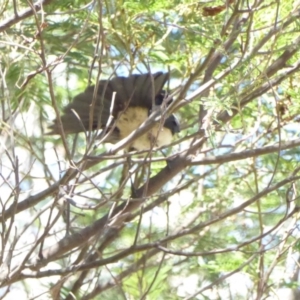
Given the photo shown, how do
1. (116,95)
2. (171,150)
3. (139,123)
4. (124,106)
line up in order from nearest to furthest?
(124,106), (116,95), (139,123), (171,150)

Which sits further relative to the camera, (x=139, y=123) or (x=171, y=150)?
(x=171, y=150)

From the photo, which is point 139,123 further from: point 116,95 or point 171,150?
point 116,95

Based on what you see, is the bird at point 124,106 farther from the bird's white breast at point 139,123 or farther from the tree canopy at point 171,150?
the tree canopy at point 171,150

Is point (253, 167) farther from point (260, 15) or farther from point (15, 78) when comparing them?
point (15, 78)

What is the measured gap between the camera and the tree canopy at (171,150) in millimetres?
2590

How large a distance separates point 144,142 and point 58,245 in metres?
1.22

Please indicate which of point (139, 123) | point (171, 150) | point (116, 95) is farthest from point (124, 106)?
point (171, 150)

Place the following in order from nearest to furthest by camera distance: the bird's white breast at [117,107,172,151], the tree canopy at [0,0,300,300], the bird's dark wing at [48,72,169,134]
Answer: the tree canopy at [0,0,300,300] < the bird's dark wing at [48,72,169,134] < the bird's white breast at [117,107,172,151]

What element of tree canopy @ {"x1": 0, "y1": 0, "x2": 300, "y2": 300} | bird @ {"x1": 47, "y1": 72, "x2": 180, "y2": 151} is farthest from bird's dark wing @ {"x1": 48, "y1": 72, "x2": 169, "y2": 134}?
tree canopy @ {"x1": 0, "y1": 0, "x2": 300, "y2": 300}

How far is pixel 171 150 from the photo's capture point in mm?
4340

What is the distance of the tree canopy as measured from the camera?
8.50ft

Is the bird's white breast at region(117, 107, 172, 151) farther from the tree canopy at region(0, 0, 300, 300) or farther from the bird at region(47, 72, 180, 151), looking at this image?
the tree canopy at region(0, 0, 300, 300)

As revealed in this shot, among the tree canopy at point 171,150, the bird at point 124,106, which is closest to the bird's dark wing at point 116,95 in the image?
the bird at point 124,106

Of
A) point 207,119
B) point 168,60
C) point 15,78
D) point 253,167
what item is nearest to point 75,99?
point 15,78
